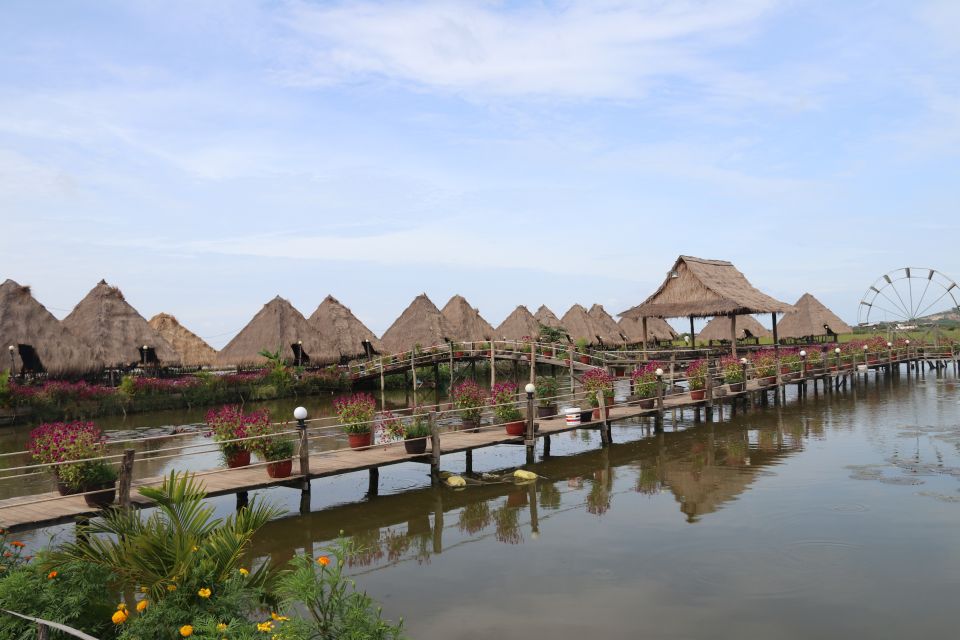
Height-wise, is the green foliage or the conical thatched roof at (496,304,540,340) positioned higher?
the conical thatched roof at (496,304,540,340)

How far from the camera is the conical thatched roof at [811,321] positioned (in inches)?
1768

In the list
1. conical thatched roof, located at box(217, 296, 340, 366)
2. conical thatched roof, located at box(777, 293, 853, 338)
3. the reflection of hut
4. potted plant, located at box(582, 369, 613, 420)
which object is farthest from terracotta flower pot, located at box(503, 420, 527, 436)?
conical thatched roof, located at box(777, 293, 853, 338)

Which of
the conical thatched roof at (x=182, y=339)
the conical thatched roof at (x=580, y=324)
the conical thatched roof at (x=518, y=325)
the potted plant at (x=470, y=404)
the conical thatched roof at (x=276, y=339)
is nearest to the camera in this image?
the potted plant at (x=470, y=404)

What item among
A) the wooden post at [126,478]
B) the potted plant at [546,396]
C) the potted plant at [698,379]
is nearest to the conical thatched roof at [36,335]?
the potted plant at [546,396]

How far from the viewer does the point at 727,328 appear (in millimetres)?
46531

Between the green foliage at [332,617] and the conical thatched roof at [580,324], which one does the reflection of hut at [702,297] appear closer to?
the conical thatched roof at [580,324]

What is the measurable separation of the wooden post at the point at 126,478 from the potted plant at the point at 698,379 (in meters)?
16.0

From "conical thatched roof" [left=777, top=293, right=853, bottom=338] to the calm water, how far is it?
92.7ft

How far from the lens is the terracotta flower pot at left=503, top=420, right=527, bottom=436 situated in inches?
626

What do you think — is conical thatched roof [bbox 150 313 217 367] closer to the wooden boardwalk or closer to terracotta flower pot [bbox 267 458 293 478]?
the wooden boardwalk

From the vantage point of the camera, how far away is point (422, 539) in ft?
36.2

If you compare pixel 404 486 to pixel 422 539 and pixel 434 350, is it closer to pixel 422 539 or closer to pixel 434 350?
pixel 422 539

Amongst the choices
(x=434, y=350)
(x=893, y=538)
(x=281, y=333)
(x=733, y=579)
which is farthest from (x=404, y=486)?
(x=281, y=333)

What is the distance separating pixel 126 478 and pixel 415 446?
17.3 feet
